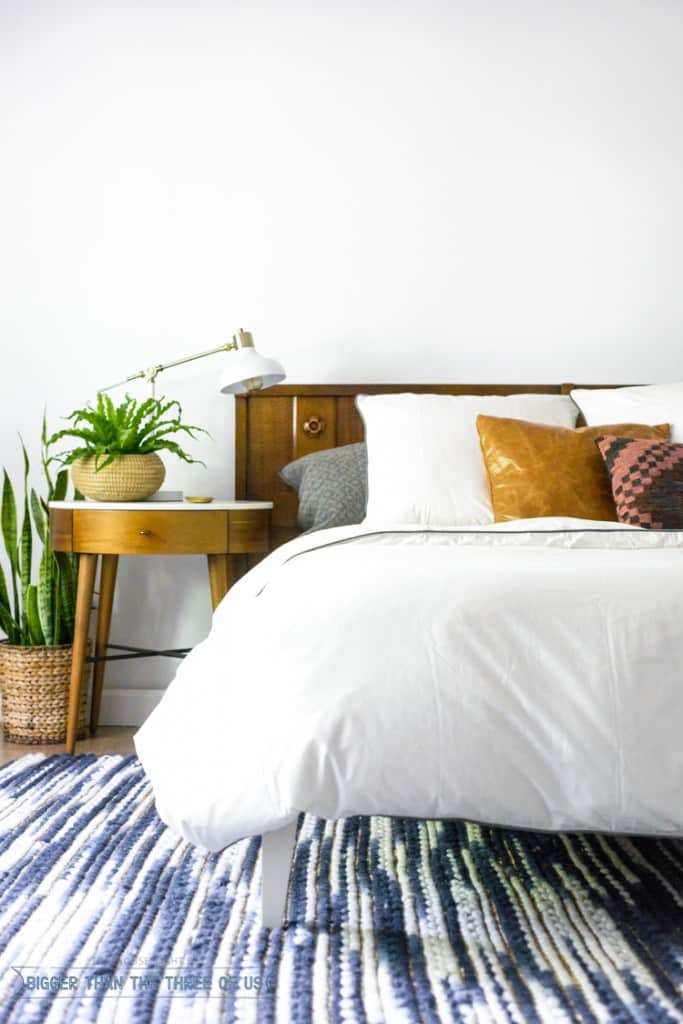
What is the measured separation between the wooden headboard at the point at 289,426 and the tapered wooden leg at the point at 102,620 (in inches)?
18.9

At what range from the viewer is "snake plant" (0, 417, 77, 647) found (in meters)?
2.90

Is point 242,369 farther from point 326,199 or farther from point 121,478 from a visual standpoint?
point 326,199

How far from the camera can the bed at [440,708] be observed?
4.25ft

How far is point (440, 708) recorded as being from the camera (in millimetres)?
1312

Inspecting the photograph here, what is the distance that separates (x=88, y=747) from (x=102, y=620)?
0.42 m

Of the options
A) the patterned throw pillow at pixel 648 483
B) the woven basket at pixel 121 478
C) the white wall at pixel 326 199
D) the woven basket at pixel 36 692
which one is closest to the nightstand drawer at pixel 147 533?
the woven basket at pixel 121 478

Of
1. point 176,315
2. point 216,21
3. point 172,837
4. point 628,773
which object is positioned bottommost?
point 172,837

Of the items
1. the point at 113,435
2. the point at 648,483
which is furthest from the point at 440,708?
the point at 113,435

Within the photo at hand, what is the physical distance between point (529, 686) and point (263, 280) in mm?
2232

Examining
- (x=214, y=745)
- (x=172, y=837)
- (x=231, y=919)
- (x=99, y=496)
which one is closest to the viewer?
(x=214, y=745)

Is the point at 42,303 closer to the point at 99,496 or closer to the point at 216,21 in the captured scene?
the point at 99,496

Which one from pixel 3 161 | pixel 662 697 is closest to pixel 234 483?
pixel 3 161

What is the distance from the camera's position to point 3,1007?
1.24 metres

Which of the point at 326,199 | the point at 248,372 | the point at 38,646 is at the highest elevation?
the point at 326,199
